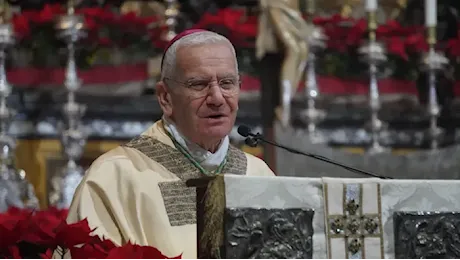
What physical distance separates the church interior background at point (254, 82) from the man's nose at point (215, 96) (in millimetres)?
2026

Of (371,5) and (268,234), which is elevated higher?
(371,5)

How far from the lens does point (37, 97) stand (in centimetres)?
690

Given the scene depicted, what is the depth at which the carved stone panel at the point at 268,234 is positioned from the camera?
2.97 m

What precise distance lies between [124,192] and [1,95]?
2519mm

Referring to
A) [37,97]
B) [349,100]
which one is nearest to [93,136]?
[37,97]

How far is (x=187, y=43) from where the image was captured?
3.83 meters

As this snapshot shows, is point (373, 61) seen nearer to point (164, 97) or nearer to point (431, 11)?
point (431, 11)

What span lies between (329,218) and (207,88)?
809 millimetres

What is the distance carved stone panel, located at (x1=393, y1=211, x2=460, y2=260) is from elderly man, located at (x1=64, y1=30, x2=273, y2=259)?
2.50 feet

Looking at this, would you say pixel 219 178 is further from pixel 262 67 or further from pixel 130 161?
pixel 262 67

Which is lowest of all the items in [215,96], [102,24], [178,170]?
[178,170]

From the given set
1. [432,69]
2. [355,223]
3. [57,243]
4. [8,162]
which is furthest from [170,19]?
[355,223]

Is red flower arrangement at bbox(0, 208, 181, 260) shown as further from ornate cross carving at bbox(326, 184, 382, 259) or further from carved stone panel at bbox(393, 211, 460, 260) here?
carved stone panel at bbox(393, 211, 460, 260)

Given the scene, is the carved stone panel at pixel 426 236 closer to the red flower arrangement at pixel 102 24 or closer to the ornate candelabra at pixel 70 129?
the ornate candelabra at pixel 70 129
